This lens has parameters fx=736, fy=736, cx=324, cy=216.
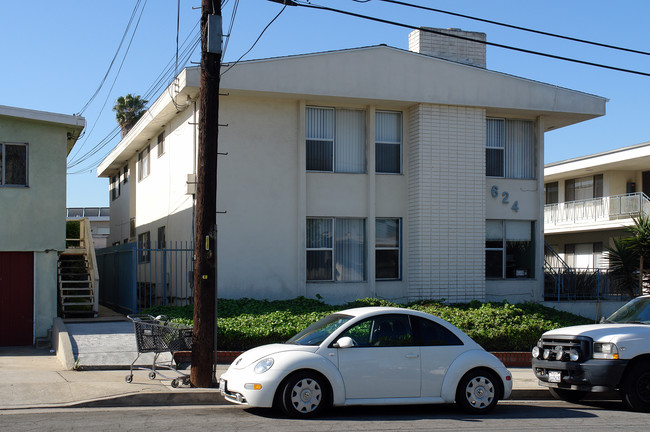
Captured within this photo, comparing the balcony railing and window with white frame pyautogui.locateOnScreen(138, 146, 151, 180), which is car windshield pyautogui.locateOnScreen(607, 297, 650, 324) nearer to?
the balcony railing

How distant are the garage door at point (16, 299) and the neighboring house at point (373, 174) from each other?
4.37 m

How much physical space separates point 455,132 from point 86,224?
36.7ft

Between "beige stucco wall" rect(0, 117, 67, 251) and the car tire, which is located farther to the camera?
"beige stucco wall" rect(0, 117, 67, 251)

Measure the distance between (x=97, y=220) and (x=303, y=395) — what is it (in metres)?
46.7

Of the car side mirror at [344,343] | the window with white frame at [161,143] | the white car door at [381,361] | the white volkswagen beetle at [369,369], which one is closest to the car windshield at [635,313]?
the white volkswagen beetle at [369,369]

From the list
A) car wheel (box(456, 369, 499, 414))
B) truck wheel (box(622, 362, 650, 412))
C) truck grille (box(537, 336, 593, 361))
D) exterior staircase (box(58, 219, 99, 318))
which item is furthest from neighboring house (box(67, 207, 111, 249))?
truck wheel (box(622, 362, 650, 412))

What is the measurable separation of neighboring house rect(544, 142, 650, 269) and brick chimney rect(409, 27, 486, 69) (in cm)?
996

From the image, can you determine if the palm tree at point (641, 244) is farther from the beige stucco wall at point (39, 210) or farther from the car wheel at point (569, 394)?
the beige stucco wall at point (39, 210)

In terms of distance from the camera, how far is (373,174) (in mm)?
19953

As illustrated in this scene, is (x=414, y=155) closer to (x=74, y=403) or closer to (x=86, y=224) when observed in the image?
(x=86, y=224)

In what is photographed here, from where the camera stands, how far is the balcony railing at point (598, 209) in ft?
96.3

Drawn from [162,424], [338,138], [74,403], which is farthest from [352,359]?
[338,138]

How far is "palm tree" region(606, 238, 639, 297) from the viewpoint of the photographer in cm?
2125

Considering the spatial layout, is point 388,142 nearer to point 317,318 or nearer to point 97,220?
point 317,318
